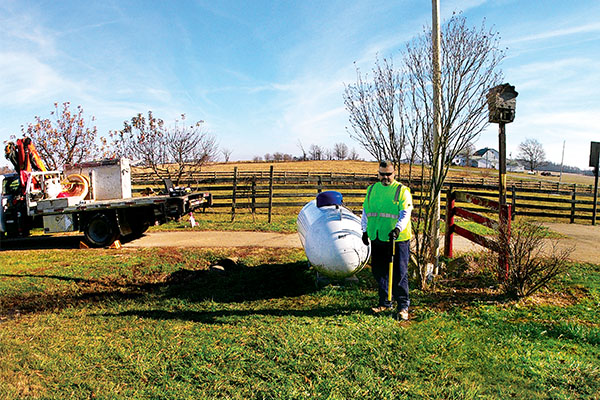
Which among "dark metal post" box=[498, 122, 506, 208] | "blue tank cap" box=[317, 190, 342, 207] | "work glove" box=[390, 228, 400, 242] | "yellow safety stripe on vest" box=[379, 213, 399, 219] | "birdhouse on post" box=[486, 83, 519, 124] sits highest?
"birdhouse on post" box=[486, 83, 519, 124]

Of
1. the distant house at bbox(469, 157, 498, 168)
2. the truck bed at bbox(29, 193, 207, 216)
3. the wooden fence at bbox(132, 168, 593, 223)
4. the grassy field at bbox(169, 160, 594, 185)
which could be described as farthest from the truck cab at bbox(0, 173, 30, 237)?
the distant house at bbox(469, 157, 498, 168)

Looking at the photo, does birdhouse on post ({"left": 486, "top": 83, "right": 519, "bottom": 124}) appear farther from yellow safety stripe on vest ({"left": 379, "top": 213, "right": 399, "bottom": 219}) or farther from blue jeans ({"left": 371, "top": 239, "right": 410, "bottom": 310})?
blue jeans ({"left": 371, "top": 239, "right": 410, "bottom": 310})

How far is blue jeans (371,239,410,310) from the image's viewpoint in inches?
202

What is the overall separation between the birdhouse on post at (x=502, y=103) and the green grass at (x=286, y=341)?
2709 millimetres

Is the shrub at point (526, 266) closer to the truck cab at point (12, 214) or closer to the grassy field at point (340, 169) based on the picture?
the truck cab at point (12, 214)

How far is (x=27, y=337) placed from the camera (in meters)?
4.66

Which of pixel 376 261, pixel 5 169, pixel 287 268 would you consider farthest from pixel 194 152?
pixel 5 169

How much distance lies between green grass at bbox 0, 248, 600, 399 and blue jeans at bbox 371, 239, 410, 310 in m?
0.34

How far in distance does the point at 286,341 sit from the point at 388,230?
6.63 ft

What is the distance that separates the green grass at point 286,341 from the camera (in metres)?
3.41

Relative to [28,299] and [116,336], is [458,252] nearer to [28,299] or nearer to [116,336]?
[116,336]

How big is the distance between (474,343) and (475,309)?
116 cm

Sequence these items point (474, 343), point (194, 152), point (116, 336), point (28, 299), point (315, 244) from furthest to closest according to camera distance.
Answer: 1. point (194, 152)
2. point (28, 299)
3. point (315, 244)
4. point (116, 336)
5. point (474, 343)

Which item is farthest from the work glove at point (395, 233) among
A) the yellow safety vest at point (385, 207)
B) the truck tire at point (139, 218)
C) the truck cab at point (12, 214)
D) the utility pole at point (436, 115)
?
the truck cab at point (12, 214)
